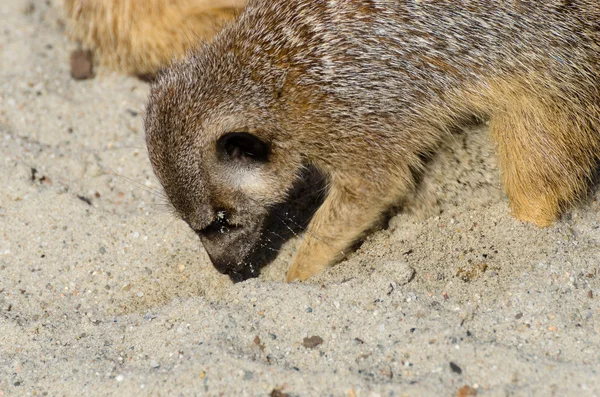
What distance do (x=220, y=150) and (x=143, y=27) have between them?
5.03ft

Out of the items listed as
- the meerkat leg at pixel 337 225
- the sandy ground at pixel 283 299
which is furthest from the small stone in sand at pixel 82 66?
the meerkat leg at pixel 337 225

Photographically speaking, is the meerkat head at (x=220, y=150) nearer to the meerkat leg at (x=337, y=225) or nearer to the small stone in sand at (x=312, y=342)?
the meerkat leg at (x=337, y=225)

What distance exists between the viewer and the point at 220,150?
3.17 meters

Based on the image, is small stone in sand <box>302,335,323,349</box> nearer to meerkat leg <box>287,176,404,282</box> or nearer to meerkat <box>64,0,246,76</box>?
meerkat leg <box>287,176,404,282</box>

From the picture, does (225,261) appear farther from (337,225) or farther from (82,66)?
(82,66)

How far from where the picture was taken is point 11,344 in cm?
304

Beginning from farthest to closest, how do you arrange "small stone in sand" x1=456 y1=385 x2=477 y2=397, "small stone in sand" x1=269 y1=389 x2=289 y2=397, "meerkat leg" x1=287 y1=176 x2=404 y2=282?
"meerkat leg" x1=287 y1=176 x2=404 y2=282, "small stone in sand" x1=269 y1=389 x2=289 y2=397, "small stone in sand" x1=456 y1=385 x2=477 y2=397

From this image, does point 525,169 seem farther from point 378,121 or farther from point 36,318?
point 36,318

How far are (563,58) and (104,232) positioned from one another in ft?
7.52

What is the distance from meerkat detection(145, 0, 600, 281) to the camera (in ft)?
10.4

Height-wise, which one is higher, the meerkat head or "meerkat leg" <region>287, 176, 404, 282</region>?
the meerkat head

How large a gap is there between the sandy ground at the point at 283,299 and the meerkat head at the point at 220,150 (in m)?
0.30

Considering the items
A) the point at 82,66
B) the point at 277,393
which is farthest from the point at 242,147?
the point at 82,66

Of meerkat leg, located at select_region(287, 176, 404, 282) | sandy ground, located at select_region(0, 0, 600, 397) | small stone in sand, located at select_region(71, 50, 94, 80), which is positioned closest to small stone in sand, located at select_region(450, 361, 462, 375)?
sandy ground, located at select_region(0, 0, 600, 397)
